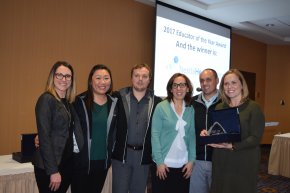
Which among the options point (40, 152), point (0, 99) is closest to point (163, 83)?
point (0, 99)

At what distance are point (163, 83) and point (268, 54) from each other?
5.18 m

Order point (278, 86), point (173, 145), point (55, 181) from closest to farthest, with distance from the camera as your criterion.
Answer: point (55, 181) < point (173, 145) < point (278, 86)

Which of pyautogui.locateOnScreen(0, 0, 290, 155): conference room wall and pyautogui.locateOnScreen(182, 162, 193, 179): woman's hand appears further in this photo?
pyautogui.locateOnScreen(0, 0, 290, 155): conference room wall

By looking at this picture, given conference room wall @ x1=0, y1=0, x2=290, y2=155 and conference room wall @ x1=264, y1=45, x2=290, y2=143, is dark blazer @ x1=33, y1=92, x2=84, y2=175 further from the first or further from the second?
conference room wall @ x1=264, y1=45, x2=290, y2=143

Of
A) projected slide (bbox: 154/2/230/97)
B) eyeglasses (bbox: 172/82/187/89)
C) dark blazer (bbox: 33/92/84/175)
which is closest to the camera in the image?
dark blazer (bbox: 33/92/84/175)

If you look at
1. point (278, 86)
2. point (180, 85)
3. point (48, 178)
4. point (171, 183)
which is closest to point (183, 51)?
point (180, 85)

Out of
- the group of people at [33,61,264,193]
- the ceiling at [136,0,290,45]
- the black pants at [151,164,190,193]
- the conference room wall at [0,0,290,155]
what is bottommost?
the black pants at [151,164,190,193]

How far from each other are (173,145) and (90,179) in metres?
0.69

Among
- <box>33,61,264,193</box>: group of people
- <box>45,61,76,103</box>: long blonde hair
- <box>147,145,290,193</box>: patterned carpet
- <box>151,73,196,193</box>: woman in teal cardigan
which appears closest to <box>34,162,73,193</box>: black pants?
<box>33,61,264,193</box>: group of people

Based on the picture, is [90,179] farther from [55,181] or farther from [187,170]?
[187,170]

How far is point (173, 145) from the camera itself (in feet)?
7.16

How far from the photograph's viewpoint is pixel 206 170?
7.79ft

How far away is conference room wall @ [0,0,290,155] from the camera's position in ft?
12.1

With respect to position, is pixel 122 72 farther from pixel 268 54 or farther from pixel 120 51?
pixel 268 54
